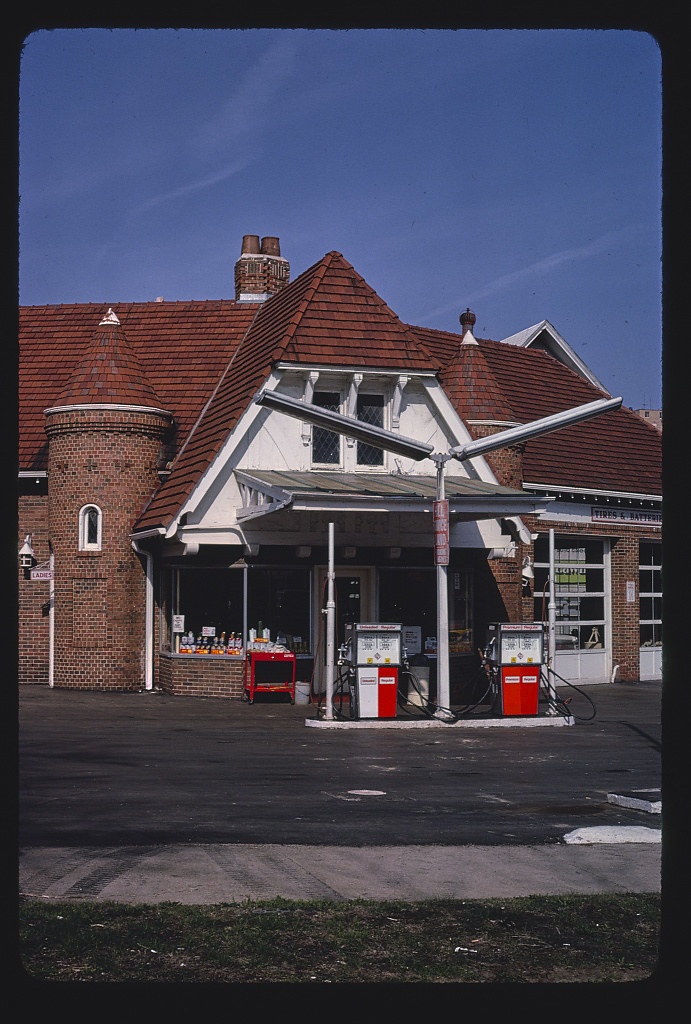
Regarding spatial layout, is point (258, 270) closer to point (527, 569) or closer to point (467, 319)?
point (467, 319)

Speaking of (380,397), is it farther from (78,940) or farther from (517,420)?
(78,940)

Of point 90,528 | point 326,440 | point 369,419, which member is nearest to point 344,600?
point 326,440

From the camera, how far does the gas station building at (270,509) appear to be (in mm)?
20703

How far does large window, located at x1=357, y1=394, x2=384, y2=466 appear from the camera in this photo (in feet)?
71.9

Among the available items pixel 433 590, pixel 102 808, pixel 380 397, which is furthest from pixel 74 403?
pixel 102 808

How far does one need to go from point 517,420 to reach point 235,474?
6.58 meters

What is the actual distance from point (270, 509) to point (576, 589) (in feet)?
32.4

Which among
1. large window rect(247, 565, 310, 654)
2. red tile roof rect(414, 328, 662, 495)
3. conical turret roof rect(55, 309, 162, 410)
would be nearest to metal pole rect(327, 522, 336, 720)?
large window rect(247, 565, 310, 654)

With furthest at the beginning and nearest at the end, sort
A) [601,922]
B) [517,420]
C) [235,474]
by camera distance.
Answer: [517,420] < [235,474] < [601,922]

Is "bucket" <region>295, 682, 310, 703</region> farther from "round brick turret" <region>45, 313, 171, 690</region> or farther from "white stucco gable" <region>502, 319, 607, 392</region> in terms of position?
"white stucco gable" <region>502, 319, 607, 392</region>

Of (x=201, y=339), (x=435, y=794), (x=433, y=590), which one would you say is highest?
(x=201, y=339)

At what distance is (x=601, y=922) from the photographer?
6.66m

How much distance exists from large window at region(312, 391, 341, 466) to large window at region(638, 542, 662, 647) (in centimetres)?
899

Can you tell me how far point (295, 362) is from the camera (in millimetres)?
20906
